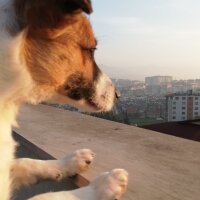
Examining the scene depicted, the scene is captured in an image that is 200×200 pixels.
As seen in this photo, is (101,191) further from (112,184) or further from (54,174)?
(54,174)

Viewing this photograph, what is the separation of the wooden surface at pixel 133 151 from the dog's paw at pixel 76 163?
0.16 feet

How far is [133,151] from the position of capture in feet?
8.68

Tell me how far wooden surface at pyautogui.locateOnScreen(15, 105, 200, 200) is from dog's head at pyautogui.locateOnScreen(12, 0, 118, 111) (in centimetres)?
36

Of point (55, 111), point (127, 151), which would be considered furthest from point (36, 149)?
point (55, 111)

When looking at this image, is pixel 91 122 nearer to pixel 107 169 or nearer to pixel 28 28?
pixel 107 169

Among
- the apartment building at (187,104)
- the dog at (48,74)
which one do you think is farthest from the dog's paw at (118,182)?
the apartment building at (187,104)

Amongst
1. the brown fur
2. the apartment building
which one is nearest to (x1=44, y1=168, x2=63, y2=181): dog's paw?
the brown fur

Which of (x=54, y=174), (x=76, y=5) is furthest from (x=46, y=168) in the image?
(x=76, y=5)

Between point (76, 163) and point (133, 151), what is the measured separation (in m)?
0.45

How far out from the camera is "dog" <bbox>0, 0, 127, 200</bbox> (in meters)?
1.88

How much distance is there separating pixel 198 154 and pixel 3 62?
1.29m

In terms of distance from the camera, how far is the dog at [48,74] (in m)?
1.88

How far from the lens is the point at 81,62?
93.0 inches

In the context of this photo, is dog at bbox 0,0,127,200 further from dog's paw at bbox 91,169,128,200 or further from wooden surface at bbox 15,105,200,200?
wooden surface at bbox 15,105,200,200
